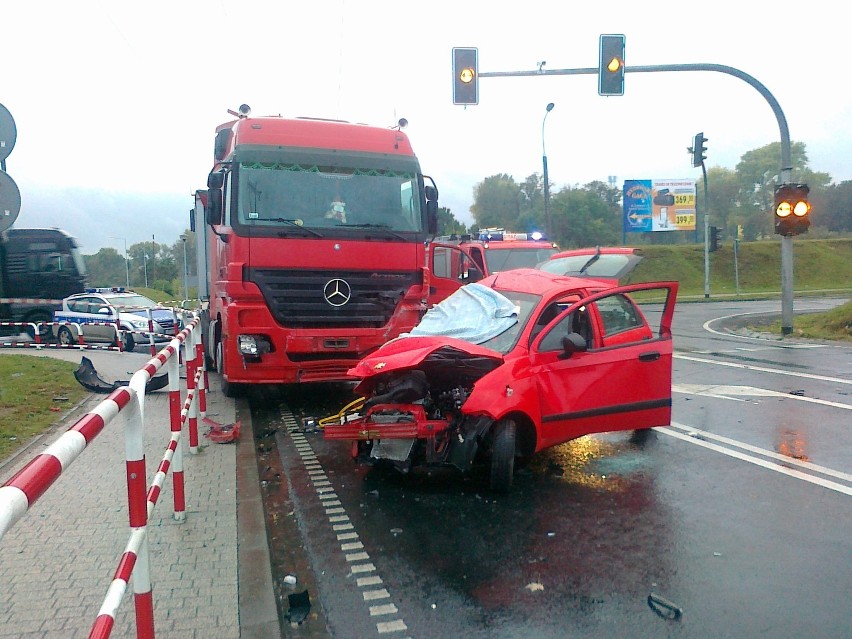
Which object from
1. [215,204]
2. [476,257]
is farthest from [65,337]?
[215,204]

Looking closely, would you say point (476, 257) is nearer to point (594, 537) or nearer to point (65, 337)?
point (65, 337)

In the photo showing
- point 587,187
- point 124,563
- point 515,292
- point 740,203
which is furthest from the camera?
point 740,203

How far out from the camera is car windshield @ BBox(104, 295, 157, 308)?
2112cm

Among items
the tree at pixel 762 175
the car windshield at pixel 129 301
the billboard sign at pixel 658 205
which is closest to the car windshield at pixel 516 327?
the car windshield at pixel 129 301

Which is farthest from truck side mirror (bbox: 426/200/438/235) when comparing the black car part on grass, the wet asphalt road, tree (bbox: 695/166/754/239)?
tree (bbox: 695/166/754/239)

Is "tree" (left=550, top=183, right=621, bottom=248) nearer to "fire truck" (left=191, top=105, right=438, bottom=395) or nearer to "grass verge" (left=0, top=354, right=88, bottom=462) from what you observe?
"grass verge" (left=0, top=354, right=88, bottom=462)

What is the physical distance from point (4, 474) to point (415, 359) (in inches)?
140

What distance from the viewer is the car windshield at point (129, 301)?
2112 cm

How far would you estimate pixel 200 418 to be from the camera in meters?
8.70

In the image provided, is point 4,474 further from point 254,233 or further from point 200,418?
point 254,233

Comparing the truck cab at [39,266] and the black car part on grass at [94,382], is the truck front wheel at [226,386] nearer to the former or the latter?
the black car part on grass at [94,382]

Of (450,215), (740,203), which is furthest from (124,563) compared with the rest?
(740,203)

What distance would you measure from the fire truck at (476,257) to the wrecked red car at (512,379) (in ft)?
26.5

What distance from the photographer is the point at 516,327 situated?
6586 mm
